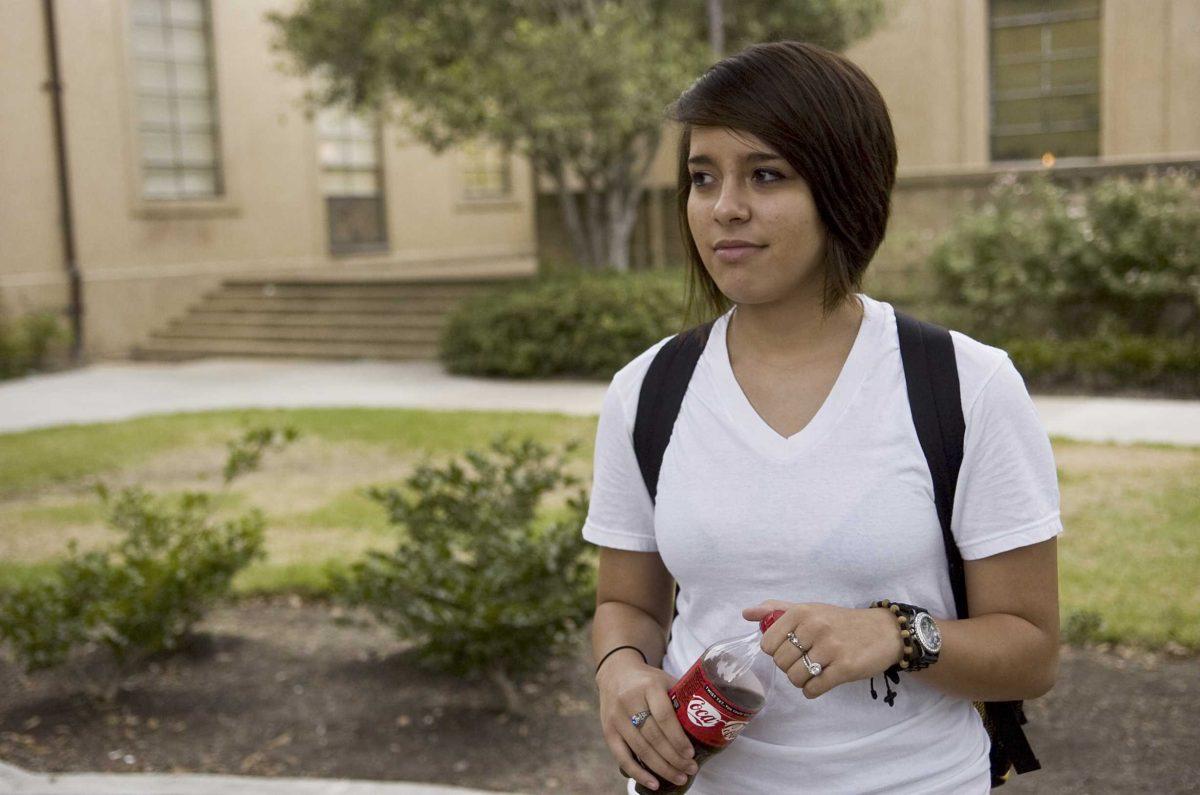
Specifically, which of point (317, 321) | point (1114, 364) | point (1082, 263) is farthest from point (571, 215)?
point (1114, 364)

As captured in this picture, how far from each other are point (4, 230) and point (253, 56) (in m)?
4.83

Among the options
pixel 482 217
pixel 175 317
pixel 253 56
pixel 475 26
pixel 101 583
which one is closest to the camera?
pixel 101 583

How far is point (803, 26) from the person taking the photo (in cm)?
1792

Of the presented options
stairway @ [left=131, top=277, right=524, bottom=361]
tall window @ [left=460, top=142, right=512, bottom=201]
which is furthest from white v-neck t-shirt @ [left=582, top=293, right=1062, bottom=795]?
tall window @ [left=460, top=142, right=512, bottom=201]

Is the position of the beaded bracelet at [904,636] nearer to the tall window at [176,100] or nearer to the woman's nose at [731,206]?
the woman's nose at [731,206]

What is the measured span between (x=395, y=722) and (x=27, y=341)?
495 inches

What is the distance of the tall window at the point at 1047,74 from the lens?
2025cm

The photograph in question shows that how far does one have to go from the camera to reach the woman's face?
1.85m

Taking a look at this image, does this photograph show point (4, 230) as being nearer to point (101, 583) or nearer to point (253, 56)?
point (253, 56)

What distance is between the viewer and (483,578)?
4434 millimetres

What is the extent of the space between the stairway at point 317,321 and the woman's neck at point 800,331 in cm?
1383

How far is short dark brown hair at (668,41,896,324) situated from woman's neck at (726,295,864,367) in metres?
0.03

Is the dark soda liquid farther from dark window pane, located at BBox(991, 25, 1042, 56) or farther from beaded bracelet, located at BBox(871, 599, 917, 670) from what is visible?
dark window pane, located at BBox(991, 25, 1042, 56)

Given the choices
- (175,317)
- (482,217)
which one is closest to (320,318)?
(175,317)
